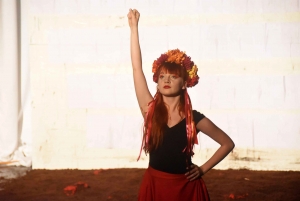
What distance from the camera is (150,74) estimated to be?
4254 mm

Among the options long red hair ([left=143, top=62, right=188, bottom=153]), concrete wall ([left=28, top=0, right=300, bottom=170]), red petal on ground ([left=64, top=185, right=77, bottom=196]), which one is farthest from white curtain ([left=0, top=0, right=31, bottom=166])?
long red hair ([left=143, top=62, right=188, bottom=153])

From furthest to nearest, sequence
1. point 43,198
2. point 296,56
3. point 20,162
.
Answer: point 20,162 → point 296,56 → point 43,198

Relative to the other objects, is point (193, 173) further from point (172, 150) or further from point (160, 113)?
point (160, 113)

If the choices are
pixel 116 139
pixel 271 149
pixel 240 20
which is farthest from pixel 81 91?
pixel 271 149

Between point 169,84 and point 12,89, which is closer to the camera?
point 169,84

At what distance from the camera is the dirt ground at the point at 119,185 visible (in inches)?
137

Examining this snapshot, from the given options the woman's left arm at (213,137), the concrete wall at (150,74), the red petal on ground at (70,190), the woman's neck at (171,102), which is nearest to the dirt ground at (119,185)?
the red petal on ground at (70,190)

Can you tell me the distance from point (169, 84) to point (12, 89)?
3.15 m

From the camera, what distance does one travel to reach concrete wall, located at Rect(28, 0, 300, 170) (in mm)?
4145

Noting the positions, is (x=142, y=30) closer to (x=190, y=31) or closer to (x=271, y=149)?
(x=190, y=31)

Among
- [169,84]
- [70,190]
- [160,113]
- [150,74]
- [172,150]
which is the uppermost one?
[150,74]

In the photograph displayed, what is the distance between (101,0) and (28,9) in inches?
31.9

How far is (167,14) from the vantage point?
4184 millimetres

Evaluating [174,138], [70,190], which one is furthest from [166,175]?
[70,190]
